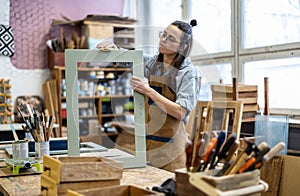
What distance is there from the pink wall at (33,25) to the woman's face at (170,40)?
327 centimetres

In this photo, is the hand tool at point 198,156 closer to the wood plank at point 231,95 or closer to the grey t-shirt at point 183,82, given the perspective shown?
the grey t-shirt at point 183,82

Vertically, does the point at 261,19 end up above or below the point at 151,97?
above

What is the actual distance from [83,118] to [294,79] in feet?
9.40

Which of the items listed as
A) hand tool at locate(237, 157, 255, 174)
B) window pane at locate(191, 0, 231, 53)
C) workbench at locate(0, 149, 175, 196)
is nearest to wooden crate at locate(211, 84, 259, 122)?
window pane at locate(191, 0, 231, 53)

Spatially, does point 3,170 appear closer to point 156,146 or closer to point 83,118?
point 156,146

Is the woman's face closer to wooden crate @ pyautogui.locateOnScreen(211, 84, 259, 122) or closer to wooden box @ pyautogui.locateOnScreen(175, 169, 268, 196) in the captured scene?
wooden box @ pyautogui.locateOnScreen(175, 169, 268, 196)

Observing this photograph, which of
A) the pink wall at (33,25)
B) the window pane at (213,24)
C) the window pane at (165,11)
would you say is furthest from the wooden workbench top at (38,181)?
the pink wall at (33,25)

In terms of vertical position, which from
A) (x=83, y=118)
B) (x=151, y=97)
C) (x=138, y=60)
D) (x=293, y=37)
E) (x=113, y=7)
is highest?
(x=113, y=7)

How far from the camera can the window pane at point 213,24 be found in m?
3.85

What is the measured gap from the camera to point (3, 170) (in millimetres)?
1756

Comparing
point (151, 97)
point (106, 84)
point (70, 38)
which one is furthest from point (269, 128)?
point (70, 38)

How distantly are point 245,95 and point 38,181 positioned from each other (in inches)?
77.6

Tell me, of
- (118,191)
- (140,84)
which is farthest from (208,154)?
(140,84)

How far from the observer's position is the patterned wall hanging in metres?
4.62
